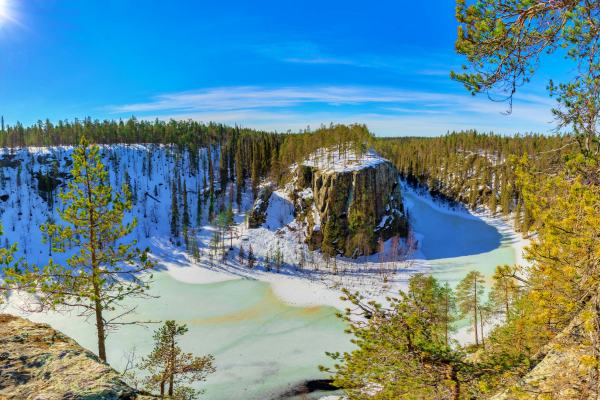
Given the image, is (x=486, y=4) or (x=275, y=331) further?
(x=275, y=331)

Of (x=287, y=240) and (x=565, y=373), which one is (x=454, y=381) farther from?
(x=287, y=240)

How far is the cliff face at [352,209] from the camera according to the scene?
77375 mm

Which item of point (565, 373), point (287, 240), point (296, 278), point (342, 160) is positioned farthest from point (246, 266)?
point (565, 373)

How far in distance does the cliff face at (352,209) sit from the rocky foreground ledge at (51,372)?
234 feet

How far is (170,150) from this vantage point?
142m

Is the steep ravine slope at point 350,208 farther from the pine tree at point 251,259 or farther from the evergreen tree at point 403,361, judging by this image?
the evergreen tree at point 403,361

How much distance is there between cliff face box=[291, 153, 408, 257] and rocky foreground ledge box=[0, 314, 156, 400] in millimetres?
71363

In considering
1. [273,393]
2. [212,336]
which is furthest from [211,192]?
[273,393]

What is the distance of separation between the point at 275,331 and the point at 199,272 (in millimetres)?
29811

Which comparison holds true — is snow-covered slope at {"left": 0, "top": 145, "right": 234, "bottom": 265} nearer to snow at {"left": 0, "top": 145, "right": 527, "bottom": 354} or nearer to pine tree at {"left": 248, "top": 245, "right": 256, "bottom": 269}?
snow at {"left": 0, "top": 145, "right": 527, "bottom": 354}

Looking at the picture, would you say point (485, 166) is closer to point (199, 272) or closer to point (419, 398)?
point (199, 272)

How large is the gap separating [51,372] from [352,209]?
2949 inches

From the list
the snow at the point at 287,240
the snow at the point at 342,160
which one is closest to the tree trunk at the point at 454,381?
the snow at the point at 287,240

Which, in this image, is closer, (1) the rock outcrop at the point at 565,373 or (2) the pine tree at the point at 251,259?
(1) the rock outcrop at the point at 565,373
